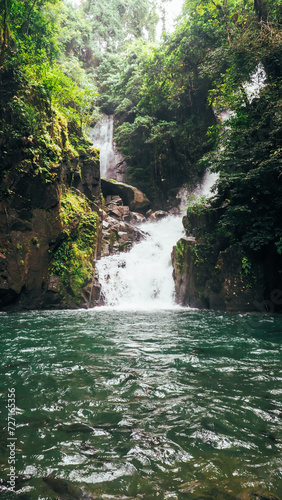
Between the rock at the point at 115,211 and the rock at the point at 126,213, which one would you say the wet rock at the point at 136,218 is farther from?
the rock at the point at 115,211

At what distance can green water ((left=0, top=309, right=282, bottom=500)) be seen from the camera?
1982mm

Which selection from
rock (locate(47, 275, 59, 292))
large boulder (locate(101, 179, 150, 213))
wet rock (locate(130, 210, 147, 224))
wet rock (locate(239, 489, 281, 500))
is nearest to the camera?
wet rock (locate(239, 489, 281, 500))

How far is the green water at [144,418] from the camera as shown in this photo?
6.50 feet

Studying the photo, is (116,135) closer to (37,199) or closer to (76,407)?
(37,199)

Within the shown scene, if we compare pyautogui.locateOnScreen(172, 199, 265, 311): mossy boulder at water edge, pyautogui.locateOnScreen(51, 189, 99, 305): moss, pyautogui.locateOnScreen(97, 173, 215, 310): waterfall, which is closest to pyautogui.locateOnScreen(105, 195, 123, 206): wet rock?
pyautogui.locateOnScreen(97, 173, 215, 310): waterfall

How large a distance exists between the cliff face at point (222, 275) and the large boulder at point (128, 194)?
10576 mm

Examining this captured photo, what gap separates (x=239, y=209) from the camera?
10188mm

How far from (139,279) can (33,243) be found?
560 centimetres

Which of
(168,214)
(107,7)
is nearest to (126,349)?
(168,214)

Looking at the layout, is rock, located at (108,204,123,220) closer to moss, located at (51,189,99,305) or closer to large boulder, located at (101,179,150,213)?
large boulder, located at (101,179,150,213)

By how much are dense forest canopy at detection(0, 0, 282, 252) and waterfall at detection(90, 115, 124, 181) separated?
970mm

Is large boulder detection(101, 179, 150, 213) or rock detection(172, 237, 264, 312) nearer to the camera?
rock detection(172, 237, 264, 312)

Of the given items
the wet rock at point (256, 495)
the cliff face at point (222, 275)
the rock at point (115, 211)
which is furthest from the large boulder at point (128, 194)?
the wet rock at point (256, 495)

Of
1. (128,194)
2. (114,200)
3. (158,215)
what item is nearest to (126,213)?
(114,200)
